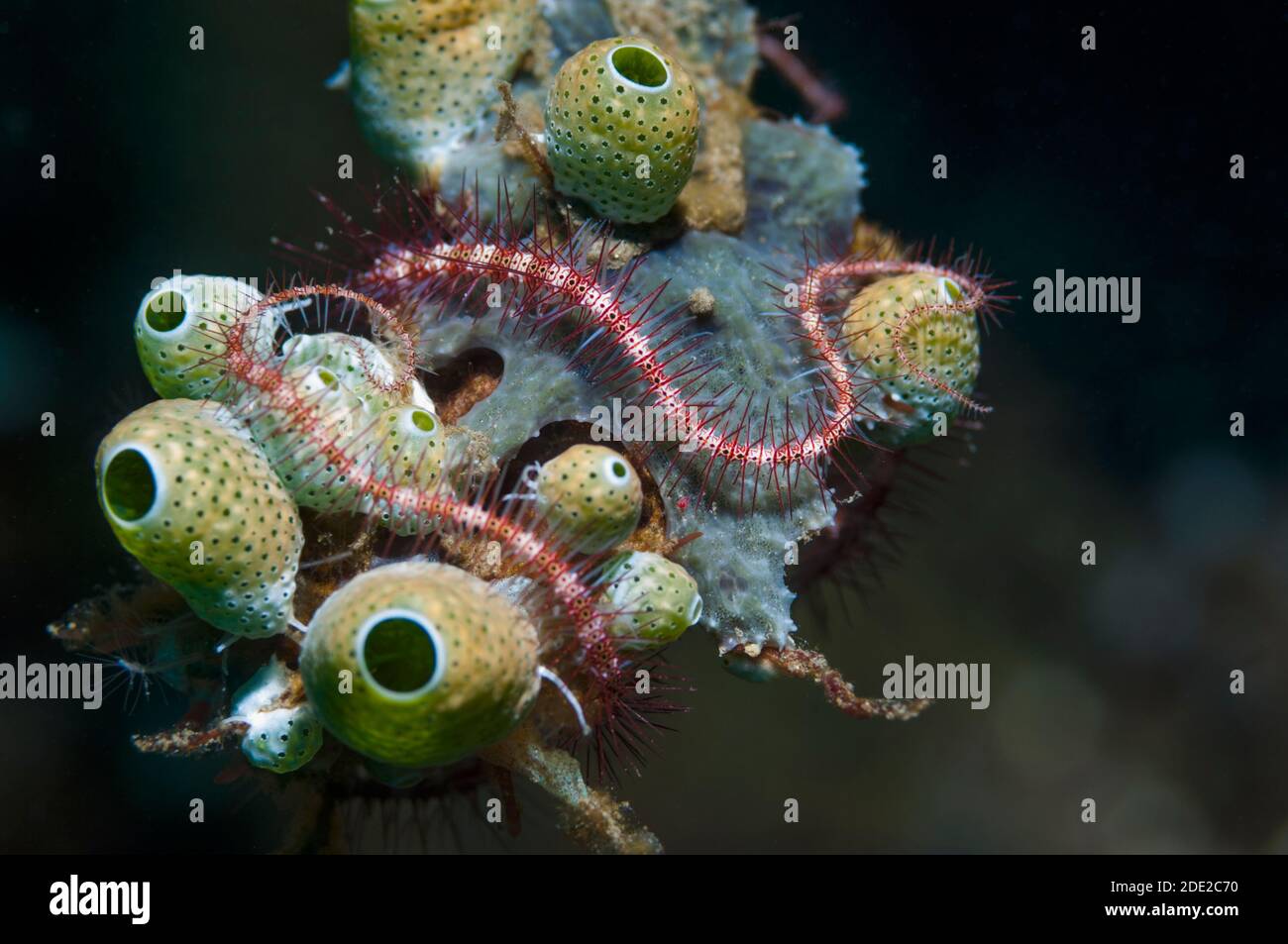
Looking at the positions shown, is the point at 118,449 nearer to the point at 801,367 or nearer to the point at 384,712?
the point at 384,712

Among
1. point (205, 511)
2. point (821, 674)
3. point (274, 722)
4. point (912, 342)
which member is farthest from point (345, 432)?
point (912, 342)

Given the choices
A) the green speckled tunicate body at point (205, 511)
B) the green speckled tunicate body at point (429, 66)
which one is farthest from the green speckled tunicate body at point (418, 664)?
the green speckled tunicate body at point (429, 66)

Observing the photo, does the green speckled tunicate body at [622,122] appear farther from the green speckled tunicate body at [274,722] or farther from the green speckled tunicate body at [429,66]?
the green speckled tunicate body at [274,722]

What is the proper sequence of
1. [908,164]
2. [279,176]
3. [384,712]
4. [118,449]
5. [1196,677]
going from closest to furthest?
[384,712]
[118,449]
[279,176]
[1196,677]
[908,164]

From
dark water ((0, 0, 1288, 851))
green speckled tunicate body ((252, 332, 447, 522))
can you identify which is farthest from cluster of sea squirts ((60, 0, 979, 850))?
dark water ((0, 0, 1288, 851))
